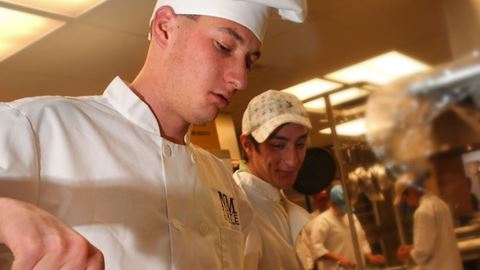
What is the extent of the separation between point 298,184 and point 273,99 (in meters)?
0.22

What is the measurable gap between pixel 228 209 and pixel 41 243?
479 mm

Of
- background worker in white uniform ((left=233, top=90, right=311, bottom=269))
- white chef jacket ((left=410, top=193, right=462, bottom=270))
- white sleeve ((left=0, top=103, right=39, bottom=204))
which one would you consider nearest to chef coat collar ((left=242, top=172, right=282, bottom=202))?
background worker in white uniform ((left=233, top=90, right=311, bottom=269))

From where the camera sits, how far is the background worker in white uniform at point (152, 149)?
58 cm

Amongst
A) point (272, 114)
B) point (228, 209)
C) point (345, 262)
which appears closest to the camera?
point (228, 209)

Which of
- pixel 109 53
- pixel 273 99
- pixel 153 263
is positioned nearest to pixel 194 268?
pixel 153 263

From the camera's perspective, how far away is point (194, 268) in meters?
0.66

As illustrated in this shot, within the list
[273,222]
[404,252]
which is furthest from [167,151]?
[273,222]

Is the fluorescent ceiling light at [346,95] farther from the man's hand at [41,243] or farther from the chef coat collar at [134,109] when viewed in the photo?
the chef coat collar at [134,109]

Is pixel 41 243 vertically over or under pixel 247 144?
under

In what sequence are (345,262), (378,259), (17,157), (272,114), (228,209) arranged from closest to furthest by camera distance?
(378,259) < (17,157) < (228,209) < (272,114) < (345,262)

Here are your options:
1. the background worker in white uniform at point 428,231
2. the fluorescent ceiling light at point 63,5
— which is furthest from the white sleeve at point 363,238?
the fluorescent ceiling light at point 63,5

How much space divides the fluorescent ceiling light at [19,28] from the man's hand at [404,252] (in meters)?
1.79

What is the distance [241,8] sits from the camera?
0.70 metres

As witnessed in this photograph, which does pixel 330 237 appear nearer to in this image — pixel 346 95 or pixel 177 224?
pixel 177 224
